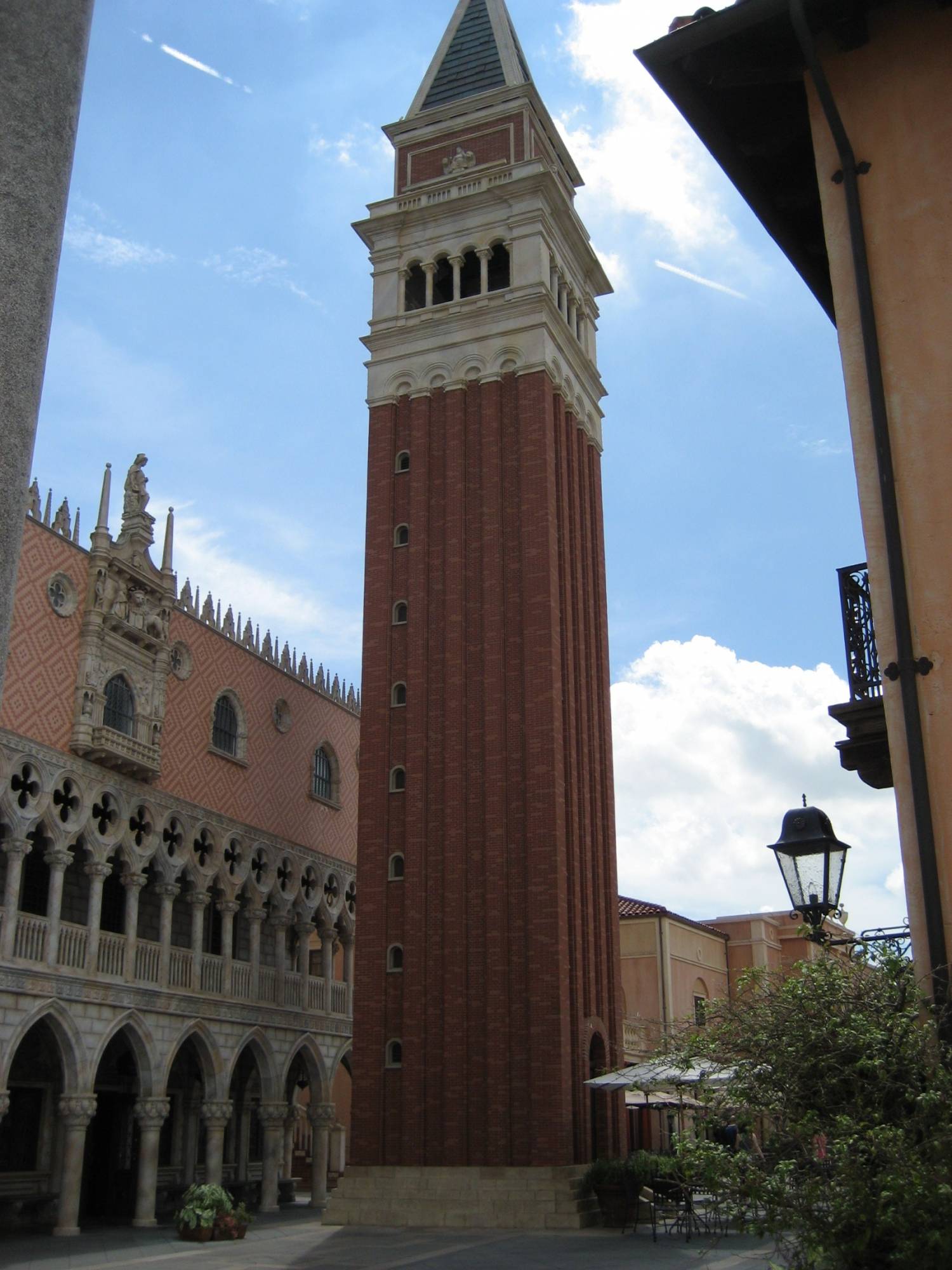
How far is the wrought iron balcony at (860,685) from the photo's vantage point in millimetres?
8234

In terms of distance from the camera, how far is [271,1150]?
28.3 meters

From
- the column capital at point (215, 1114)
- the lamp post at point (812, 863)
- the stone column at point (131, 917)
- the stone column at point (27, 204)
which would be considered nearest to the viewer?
the stone column at point (27, 204)

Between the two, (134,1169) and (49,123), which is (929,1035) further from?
(134,1169)

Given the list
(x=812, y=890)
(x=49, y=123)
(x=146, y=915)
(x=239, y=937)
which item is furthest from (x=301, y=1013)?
(x=49, y=123)

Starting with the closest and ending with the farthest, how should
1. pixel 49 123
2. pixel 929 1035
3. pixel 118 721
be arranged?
1. pixel 49 123
2. pixel 929 1035
3. pixel 118 721

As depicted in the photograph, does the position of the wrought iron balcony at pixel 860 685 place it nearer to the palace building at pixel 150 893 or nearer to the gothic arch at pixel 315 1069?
the palace building at pixel 150 893

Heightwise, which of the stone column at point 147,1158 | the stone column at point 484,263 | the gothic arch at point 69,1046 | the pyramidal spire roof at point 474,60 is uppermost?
the pyramidal spire roof at point 474,60

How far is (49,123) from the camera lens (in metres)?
3.97

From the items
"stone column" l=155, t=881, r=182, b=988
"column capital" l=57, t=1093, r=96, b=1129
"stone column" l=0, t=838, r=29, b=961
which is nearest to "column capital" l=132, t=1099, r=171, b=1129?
"column capital" l=57, t=1093, r=96, b=1129

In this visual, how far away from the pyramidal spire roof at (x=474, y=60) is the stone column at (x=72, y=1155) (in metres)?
28.3

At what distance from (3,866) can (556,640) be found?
41.1 ft

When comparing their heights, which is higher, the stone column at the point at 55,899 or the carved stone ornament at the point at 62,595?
the carved stone ornament at the point at 62,595

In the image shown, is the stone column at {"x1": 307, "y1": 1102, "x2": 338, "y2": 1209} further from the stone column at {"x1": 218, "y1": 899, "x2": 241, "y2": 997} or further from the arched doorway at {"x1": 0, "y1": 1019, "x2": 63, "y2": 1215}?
the arched doorway at {"x1": 0, "y1": 1019, "x2": 63, "y2": 1215}

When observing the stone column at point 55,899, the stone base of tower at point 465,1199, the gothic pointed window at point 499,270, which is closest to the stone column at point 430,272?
the gothic pointed window at point 499,270
